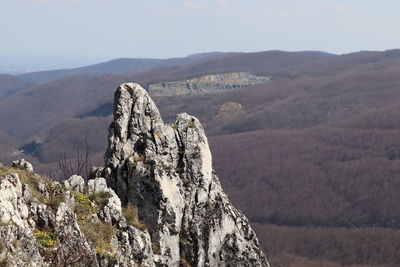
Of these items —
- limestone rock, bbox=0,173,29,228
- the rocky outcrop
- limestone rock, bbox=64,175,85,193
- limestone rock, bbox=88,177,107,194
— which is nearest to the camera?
limestone rock, bbox=0,173,29,228

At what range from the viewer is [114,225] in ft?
59.3

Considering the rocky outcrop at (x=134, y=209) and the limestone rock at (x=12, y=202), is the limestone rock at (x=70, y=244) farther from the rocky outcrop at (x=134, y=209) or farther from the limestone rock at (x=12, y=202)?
the limestone rock at (x=12, y=202)

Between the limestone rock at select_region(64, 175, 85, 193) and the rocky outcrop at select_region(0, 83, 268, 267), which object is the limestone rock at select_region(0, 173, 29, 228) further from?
the limestone rock at select_region(64, 175, 85, 193)

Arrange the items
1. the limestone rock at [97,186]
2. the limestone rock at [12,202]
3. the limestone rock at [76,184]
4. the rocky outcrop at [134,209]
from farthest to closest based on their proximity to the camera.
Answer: the limestone rock at [76,184] < the limestone rock at [97,186] < the rocky outcrop at [134,209] < the limestone rock at [12,202]

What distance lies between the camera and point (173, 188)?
68.3 feet

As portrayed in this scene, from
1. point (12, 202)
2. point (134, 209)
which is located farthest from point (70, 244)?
point (134, 209)

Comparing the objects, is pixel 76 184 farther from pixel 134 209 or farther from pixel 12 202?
pixel 12 202

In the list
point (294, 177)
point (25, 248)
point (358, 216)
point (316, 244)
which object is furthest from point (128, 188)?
point (294, 177)

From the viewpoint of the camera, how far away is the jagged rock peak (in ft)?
66.6

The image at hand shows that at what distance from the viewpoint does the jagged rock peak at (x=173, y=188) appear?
20.3 metres

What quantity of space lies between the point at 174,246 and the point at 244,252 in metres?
3.36

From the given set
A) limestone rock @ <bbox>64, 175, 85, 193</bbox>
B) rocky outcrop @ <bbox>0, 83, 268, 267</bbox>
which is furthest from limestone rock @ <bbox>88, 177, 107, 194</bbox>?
limestone rock @ <bbox>64, 175, 85, 193</bbox>

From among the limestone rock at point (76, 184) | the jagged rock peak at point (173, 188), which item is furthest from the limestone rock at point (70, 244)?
the jagged rock peak at point (173, 188)

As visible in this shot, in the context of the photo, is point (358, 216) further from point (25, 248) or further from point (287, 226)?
point (25, 248)
